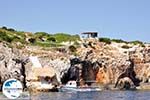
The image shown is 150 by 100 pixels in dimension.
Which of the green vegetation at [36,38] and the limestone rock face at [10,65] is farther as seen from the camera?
the green vegetation at [36,38]

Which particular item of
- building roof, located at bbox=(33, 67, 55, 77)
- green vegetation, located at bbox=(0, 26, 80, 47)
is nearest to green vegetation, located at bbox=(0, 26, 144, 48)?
green vegetation, located at bbox=(0, 26, 80, 47)

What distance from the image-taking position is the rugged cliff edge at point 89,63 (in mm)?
88938

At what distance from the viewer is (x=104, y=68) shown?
112375mm

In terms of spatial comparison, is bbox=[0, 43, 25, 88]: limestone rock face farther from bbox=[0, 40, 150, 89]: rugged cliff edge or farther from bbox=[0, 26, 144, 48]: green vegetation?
bbox=[0, 26, 144, 48]: green vegetation

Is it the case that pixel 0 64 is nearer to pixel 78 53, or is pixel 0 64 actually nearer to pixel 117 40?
pixel 78 53

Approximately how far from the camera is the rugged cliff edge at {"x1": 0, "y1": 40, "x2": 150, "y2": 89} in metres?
88.9

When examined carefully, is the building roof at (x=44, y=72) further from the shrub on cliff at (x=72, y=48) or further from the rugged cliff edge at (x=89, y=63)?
the shrub on cliff at (x=72, y=48)

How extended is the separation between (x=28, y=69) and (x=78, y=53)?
22.4 meters

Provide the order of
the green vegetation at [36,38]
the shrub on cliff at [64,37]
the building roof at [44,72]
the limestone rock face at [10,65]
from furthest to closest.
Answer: the shrub on cliff at [64,37] < the green vegetation at [36,38] < the building roof at [44,72] < the limestone rock face at [10,65]

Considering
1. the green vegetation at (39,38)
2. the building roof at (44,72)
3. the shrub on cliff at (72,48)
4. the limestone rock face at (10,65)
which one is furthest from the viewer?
the green vegetation at (39,38)

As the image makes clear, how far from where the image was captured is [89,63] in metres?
110

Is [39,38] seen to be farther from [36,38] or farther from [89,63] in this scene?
[89,63]

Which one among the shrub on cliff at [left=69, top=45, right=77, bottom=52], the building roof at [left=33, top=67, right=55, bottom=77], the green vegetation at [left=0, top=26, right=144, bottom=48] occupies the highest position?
the green vegetation at [left=0, top=26, right=144, bottom=48]

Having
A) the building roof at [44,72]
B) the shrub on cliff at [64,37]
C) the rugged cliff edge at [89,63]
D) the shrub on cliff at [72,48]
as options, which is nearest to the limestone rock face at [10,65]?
the rugged cliff edge at [89,63]
